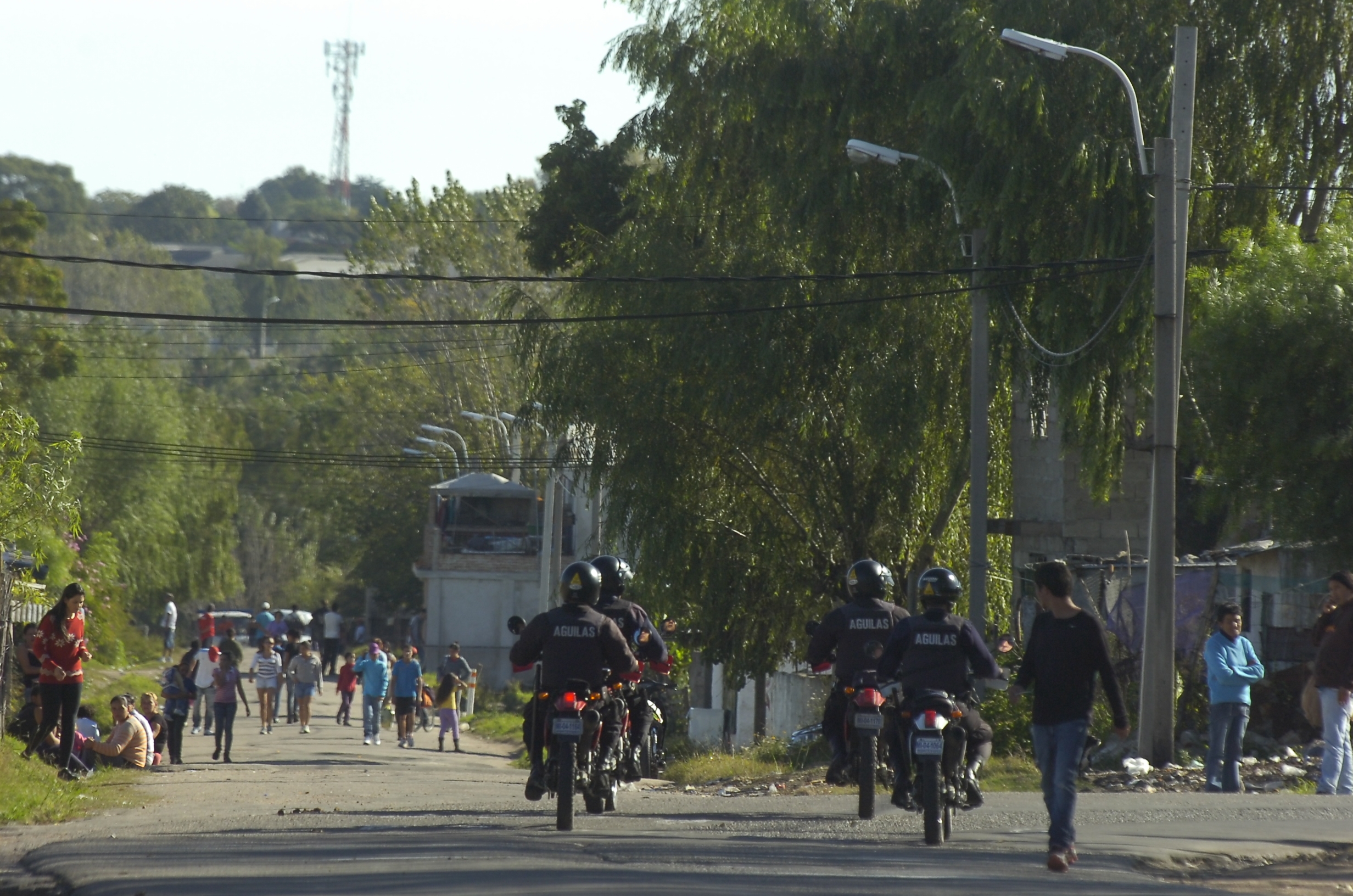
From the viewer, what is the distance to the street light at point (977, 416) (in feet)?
62.5

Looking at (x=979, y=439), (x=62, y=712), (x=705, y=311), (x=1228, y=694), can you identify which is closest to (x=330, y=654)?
(x=705, y=311)

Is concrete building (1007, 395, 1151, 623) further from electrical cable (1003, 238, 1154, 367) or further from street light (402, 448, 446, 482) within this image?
street light (402, 448, 446, 482)

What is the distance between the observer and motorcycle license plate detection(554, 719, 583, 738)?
10.5 metres

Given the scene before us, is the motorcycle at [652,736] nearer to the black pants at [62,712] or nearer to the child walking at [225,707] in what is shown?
the black pants at [62,712]

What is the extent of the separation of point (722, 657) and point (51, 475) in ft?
29.2

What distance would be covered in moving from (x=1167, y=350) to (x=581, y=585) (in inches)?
290

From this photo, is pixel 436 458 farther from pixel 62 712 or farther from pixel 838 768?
pixel 838 768

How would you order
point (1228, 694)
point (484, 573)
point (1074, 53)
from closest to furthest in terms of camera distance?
point (1228, 694) → point (1074, 53) → point (484, 573)

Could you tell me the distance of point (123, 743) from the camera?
18.7 meters

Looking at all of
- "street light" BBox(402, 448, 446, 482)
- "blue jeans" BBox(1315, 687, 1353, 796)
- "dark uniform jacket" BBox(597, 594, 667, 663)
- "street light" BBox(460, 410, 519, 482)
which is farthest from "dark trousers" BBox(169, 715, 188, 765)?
"street light" BBox(402, 448, 446, 482)

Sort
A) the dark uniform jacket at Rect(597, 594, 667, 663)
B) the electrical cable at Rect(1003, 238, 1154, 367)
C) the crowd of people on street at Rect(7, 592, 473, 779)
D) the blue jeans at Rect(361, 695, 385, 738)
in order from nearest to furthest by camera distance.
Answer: the dark uniform jacket at Rect(597, 594, 667, 663) < the crowd of people on street at Rect(7, 592, 473, 779) < the electrical cable at Rect(1003, 238, 1154, 367) < the blue jeans at Rect(361, 695, 385, 738)

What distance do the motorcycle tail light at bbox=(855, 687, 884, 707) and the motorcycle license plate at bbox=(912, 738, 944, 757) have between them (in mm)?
1101

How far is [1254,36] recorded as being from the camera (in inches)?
769

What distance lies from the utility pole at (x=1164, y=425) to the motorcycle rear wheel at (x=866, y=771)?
5.43 metres
